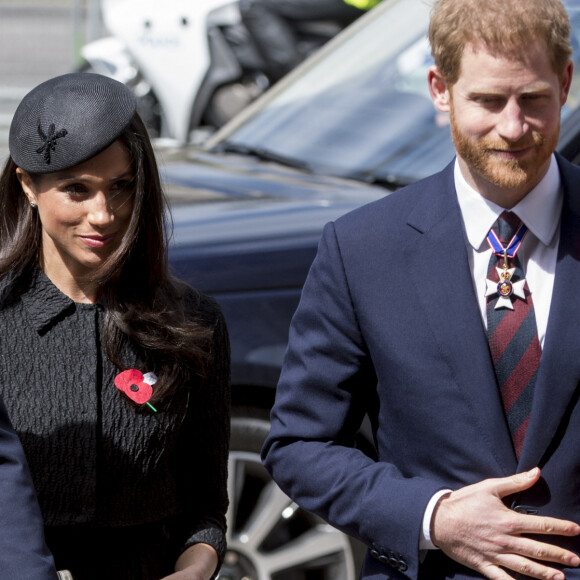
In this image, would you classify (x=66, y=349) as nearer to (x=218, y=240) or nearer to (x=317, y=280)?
(x=317, y=280)

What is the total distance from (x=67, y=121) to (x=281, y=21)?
7.90m

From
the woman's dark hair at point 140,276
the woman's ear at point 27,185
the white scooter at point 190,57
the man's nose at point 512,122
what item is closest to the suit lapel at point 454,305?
the man's nose at point 512,122

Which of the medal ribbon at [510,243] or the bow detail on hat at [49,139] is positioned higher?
the medal ribbon at [510,243]

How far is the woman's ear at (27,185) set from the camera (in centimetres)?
277

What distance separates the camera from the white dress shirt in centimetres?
241

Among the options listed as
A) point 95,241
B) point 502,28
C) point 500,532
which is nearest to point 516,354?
point 500,532

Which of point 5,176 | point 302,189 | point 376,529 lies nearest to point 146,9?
point 302,189

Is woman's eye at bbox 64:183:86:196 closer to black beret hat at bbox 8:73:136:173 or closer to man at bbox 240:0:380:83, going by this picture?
black beret hat at bbox 8:73:136:173

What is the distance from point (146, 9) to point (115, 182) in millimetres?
8184

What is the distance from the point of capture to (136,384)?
107 inches

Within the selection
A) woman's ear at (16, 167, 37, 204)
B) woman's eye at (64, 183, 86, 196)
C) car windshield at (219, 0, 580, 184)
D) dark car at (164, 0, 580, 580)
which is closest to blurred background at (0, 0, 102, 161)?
car windshield at (219, 0, 580, 184)

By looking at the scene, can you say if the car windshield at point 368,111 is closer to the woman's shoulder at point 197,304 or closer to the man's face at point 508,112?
the woman's shoulder at point 197,304

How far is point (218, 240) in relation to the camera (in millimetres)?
3986

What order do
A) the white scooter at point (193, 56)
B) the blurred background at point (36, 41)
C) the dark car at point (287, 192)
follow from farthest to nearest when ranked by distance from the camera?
the blurred background at point (36, 41)
the white scooter at point (193, 56)
the dark car at point (287, 192)
